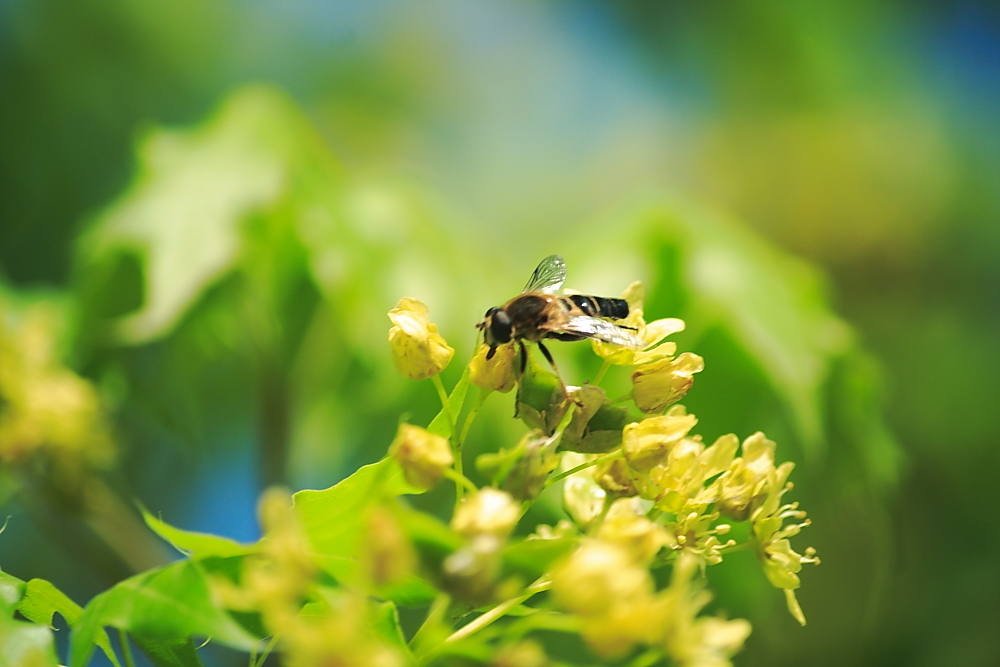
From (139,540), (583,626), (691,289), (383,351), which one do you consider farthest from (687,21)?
(583,626)

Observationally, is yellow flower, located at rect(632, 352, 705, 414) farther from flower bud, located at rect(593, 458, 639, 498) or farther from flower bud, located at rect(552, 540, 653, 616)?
flower bud, located at rect(552, 540, 653, 616)

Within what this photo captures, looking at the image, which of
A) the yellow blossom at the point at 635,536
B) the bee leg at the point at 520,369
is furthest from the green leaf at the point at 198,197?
the yellow blossom at the point at 635,536

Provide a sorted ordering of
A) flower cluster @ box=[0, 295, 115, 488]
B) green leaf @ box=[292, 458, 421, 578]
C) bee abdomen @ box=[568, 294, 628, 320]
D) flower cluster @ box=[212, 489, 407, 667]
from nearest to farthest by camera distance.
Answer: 1. flower cluster @ box=[212, 489, 407, 667]
2. green leaf @ box=[292, 458, 421, 578]
3. bee abdomen @ box=[568, 294, 628, 320]
4. flower cluster @ box=[0, 295, 115, 488]

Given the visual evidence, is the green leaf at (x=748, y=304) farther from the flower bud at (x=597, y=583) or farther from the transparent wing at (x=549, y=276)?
the flower bud at (x=597, y=583)

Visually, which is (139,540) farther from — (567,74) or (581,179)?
(567,74)

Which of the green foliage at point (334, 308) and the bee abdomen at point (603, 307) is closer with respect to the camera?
the bee abdomen at point (603, 307)

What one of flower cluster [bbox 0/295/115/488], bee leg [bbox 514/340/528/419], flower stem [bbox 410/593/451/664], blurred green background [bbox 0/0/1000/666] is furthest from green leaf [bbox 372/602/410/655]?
flower cluster [bbox 0/295/115/488]

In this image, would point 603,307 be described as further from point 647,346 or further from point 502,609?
point 502,609

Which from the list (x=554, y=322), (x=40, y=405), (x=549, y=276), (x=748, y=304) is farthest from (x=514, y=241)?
(x=554, y=322)
